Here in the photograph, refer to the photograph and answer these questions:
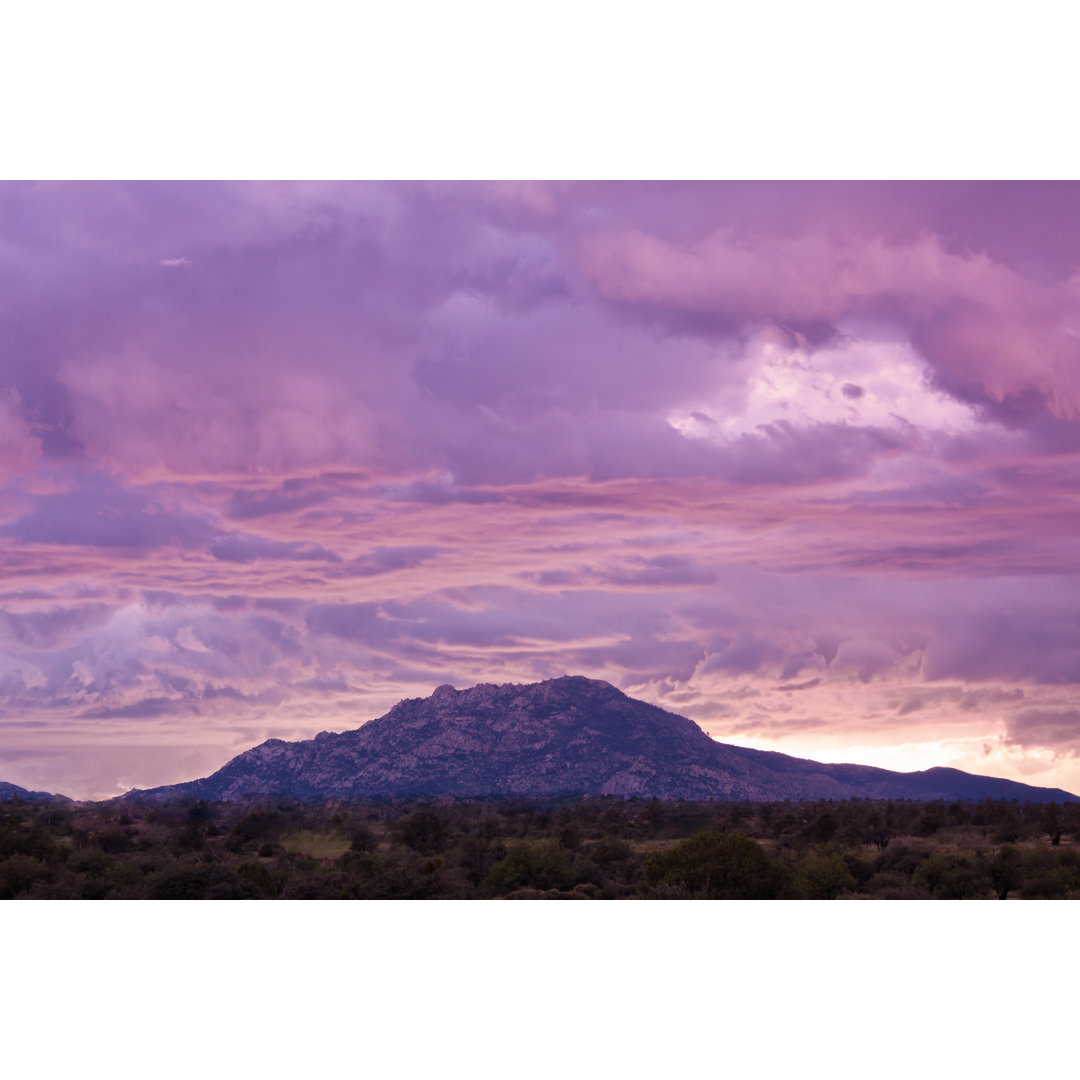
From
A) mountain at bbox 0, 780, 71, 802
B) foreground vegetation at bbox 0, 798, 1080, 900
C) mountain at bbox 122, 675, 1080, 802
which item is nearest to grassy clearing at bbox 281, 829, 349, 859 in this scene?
foreground vegetation at bbox 0, 798, 1080, 900

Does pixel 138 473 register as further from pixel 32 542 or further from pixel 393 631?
pixel 393 631

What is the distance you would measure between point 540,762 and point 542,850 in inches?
251

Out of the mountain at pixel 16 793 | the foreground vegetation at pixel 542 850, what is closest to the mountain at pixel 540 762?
the foreground vegetation at pixel 542 850

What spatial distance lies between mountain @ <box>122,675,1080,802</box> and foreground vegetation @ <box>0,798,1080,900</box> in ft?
2.22

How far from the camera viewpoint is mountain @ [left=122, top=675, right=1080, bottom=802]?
950 inches

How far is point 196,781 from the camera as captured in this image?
2364cm

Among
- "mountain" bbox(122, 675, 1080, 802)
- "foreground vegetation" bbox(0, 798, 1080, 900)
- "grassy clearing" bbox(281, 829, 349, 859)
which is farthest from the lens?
"mountain" bbox(122, 675, 1080, 802)

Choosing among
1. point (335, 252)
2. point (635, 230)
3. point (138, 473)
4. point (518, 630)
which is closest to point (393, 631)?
point (518, 630)

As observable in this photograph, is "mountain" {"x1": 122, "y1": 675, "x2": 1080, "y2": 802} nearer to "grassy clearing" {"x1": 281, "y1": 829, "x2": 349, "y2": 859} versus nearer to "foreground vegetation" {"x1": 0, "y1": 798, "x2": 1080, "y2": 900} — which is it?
"foreground vegetation" {"x1": 0, "y1": 798, "x2": 1080, "y2": 900}

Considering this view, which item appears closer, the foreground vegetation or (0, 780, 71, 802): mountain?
the foreground vegetation

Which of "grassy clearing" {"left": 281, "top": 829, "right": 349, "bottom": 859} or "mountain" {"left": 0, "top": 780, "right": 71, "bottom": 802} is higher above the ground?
"mountain" {"left": 0, "top": 780, "right": 71, "bottom": 802}

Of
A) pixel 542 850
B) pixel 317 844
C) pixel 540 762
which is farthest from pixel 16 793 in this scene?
pixel 540 762

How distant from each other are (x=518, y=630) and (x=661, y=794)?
6602 mm

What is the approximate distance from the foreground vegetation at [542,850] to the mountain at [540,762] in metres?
0.68
